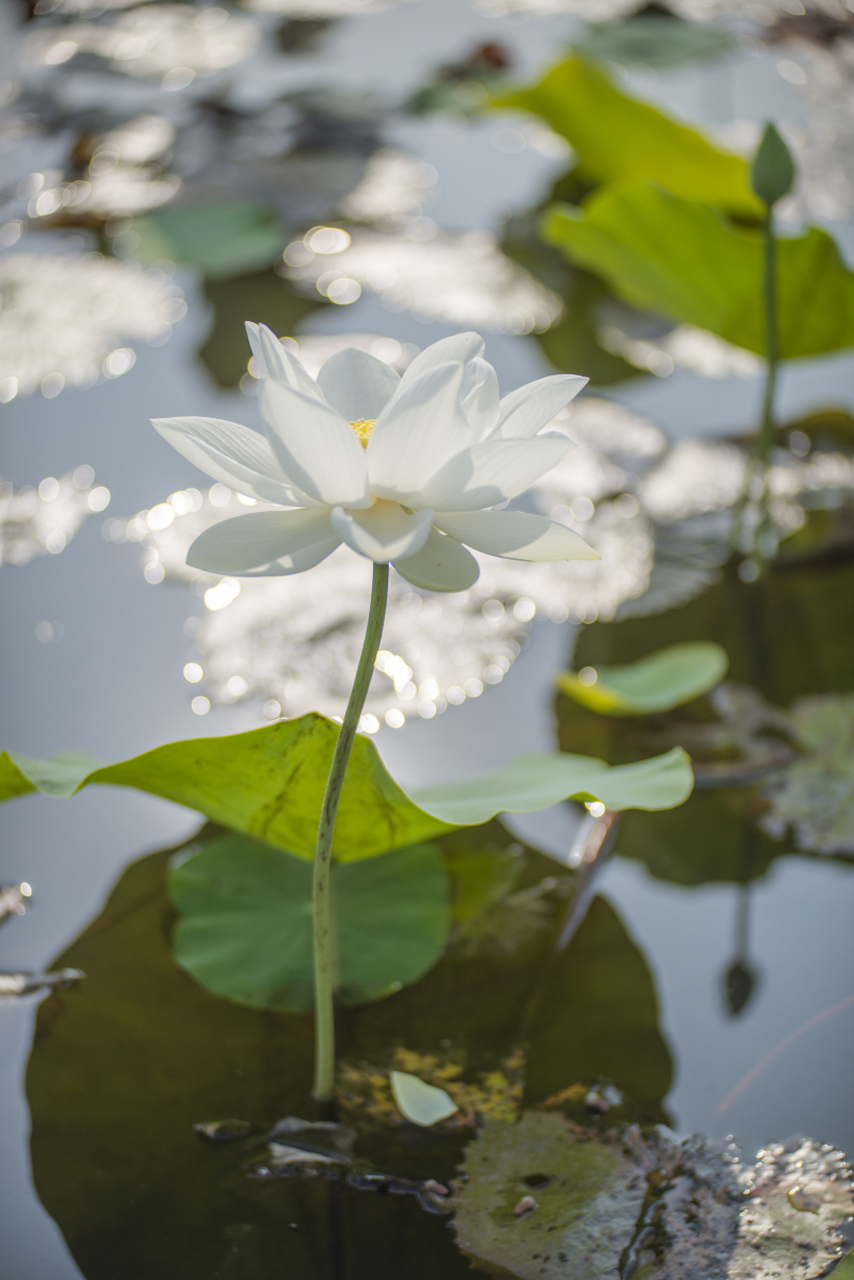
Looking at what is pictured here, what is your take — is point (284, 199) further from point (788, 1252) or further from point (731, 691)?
point (788, 1252)

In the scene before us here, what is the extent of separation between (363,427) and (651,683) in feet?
1.59

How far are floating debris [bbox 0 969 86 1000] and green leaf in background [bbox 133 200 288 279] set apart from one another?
43.8 inches

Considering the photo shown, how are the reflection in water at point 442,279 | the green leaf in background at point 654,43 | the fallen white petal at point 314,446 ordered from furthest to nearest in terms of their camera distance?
1. the green leaf in background at point 654,43
2. the reflection in water at point 442,279
3. the fallen white petal at point 314,446

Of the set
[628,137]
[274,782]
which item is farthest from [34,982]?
[628,137]

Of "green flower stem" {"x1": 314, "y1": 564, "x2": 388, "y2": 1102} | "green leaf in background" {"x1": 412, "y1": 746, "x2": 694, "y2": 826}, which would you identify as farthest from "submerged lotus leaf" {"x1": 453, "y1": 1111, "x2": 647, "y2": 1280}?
"green leaf in background" {"x1": 412, "y1": 746, "x2": 694, "y2": 826}

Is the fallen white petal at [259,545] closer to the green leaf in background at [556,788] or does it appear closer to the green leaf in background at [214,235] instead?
the green leaf in background at [556,788]

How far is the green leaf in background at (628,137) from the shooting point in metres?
1.33

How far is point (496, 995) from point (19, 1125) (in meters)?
0.33

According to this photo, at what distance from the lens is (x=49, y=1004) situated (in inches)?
26.8

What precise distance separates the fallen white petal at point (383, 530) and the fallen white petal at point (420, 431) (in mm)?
20

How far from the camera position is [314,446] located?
437 mm

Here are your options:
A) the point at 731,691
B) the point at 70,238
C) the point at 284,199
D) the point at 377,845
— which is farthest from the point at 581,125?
the point at 377,845

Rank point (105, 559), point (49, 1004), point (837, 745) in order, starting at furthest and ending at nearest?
point (105, 559) < point (837, 745) < point (49, 1004)

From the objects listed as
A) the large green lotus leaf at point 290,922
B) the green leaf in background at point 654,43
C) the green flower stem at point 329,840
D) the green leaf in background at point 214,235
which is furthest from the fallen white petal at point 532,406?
the green leaf in background at point 654,43
